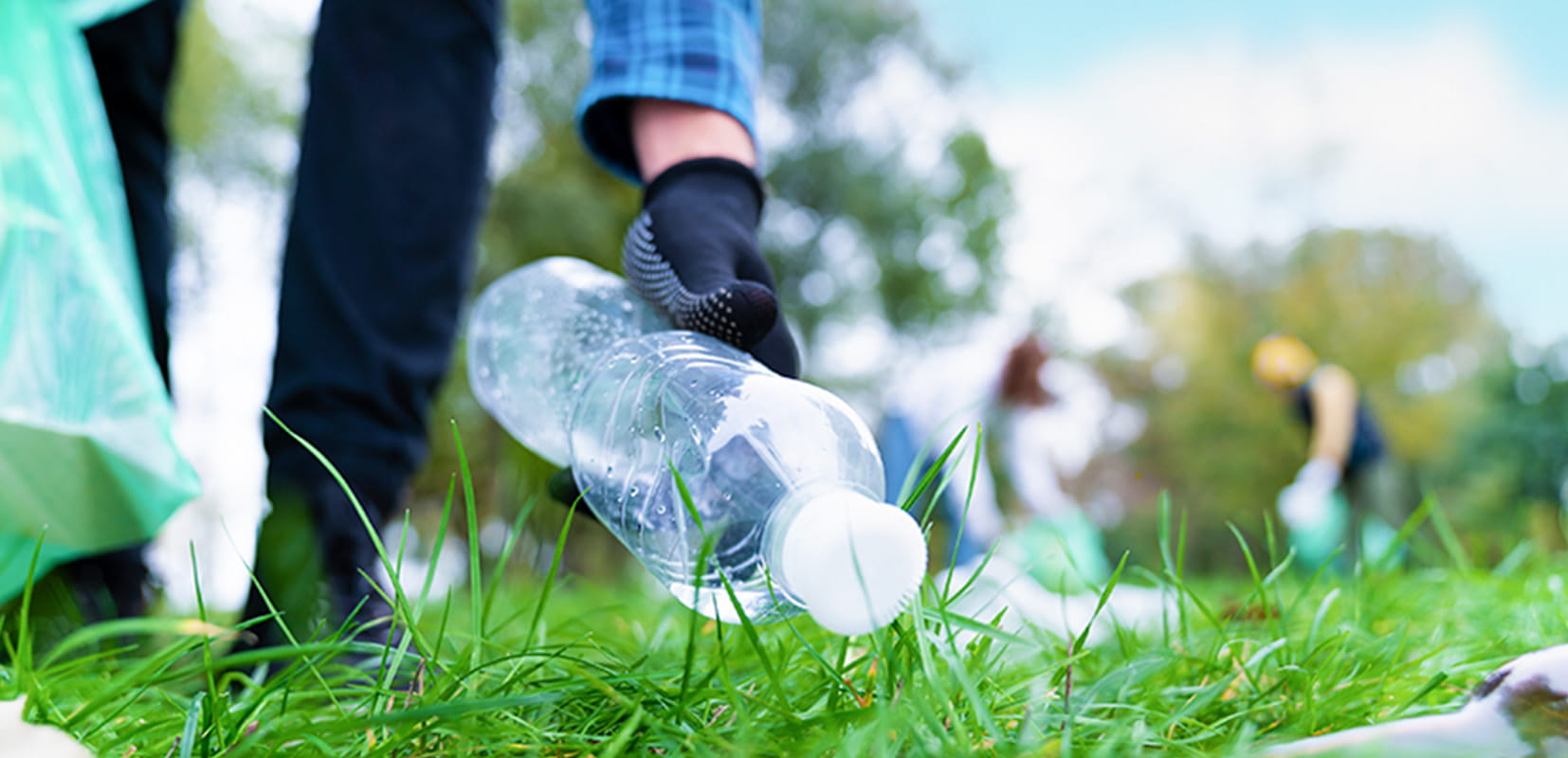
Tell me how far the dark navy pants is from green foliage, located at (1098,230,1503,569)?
64.8 ft

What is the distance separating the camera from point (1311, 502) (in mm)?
7152

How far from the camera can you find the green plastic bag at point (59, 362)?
132 cm

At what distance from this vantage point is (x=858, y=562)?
28.9 inches

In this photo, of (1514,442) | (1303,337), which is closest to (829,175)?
(1303,337)

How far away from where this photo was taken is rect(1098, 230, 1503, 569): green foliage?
20.9 metres

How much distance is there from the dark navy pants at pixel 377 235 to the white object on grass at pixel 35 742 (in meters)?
0.71

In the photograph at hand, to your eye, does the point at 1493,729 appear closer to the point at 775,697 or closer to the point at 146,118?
the point at 775,697

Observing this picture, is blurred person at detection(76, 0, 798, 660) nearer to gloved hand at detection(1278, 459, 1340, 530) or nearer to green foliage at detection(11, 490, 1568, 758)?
green foliage at detection(11, 490, 1568, 758)

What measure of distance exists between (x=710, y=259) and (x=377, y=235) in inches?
24.9

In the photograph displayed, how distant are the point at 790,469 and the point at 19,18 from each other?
139cm

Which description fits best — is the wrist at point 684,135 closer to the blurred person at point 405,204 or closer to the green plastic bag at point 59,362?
the blurred person at point 405,204

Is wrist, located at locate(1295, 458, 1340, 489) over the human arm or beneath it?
beneath

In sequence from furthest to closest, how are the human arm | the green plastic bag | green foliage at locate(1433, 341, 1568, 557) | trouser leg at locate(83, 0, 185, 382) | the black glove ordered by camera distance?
green foliage at locate(1433, 341, 1568, 557), the human arm, trouser leg at locate(83, 0, 185, 382), the green plastic bag, the black glove

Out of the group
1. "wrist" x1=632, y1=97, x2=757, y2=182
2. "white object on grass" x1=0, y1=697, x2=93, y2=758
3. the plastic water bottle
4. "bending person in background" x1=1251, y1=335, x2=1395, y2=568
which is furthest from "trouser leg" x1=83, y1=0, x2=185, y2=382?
"bending person in background" x1=1251, y1=335, x2=1395, y2=568
